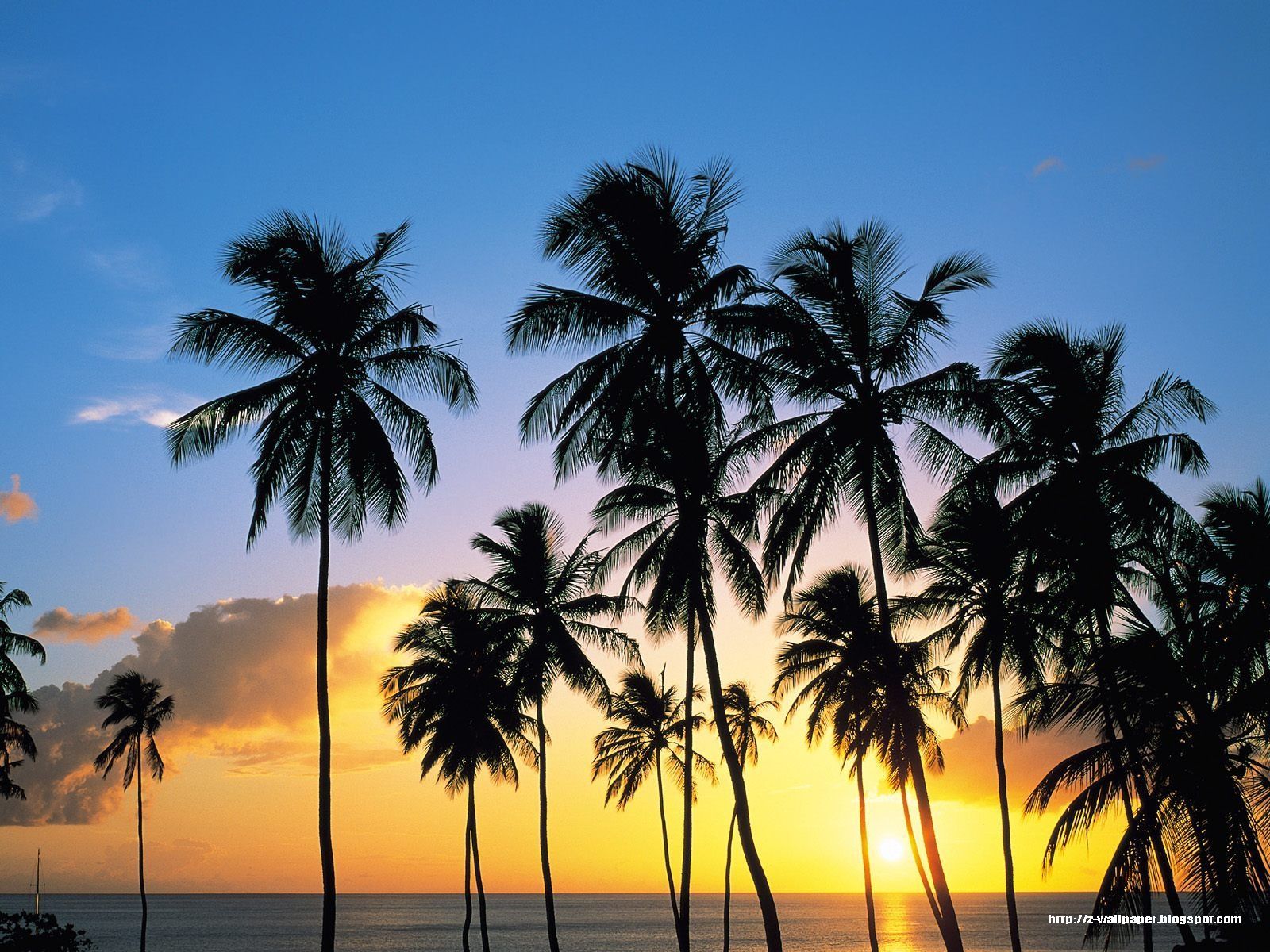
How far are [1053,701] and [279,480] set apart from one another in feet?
44.6

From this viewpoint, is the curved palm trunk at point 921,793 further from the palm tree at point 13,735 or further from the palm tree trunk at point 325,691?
the palm tree at point 13,735

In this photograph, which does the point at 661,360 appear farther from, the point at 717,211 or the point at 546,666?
the point at 546,666

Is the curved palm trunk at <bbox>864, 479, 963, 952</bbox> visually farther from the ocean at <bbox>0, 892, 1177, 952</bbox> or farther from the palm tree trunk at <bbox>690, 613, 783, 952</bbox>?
the ocean at <bbox>0, 892, 1177, 952</bbox>

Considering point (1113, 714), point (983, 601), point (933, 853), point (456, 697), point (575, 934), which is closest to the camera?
point (1113, 714)

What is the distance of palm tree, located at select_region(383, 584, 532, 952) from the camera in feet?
116

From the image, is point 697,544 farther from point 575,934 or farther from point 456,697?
point 575,934

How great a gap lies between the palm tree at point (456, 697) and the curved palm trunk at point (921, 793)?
16.1 m

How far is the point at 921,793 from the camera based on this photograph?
1923cm

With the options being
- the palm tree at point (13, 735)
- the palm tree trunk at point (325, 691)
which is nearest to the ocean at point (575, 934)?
the palm tree at point (13, 735)

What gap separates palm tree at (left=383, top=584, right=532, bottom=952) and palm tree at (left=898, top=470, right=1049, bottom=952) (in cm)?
1385

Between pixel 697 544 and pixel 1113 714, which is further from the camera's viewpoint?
pixel 697 544

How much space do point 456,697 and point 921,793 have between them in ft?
65.5

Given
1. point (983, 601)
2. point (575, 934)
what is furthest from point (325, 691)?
point (575, 934)

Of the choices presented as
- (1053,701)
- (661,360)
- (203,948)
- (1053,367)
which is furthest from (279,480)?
(203,948)
